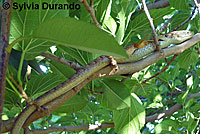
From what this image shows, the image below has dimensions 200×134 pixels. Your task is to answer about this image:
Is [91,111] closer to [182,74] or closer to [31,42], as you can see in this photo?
[31,42]

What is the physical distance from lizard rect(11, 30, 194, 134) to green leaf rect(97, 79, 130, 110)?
0.08m

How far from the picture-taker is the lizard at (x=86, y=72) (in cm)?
45

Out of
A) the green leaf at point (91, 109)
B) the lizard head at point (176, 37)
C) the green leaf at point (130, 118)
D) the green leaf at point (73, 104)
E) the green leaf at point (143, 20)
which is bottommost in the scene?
the green leaf at point (91, 109)

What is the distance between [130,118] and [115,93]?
0.18m

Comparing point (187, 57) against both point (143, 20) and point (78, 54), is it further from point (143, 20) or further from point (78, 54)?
point (78, 54)

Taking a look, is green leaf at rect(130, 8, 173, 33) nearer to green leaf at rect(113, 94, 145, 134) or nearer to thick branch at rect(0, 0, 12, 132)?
green leaf at rect(113, 94, 145, 134)

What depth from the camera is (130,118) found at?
0.79 meters

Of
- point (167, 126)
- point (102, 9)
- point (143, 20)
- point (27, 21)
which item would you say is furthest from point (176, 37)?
point (167, 126)

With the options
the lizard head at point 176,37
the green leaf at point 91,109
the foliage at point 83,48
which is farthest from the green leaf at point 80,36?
the green leaf at point 91,109

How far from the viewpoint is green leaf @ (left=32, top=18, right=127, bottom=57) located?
29 centimetres

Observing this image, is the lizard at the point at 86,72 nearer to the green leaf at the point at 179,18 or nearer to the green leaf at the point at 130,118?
the green leaf at the point at 130,118

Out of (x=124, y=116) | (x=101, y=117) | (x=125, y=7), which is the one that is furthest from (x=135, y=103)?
(x=101, y=117)

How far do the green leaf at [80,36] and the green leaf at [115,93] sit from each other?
36cm

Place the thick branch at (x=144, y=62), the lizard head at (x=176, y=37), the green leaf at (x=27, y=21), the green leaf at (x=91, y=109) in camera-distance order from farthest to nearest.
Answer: the green leaf at (x=91, y=109) < the lizard head at (x=176, y=37) < the thick branch at (x=144, y=62) < the green leaf at (x=27, y=21)
